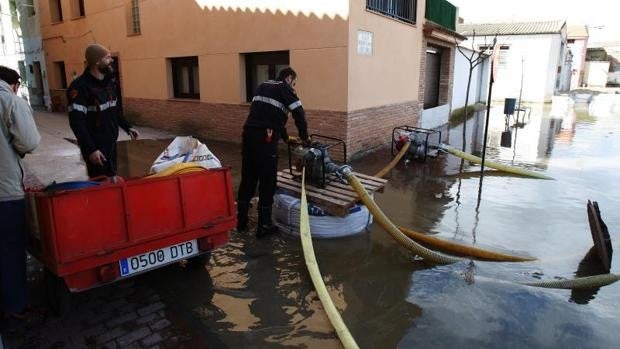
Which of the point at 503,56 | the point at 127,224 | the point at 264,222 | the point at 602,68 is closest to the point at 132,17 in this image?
the point at 264,222

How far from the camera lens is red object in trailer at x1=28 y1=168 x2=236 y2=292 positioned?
113 inches

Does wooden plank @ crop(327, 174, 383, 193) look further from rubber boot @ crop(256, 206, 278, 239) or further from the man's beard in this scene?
the man's beard

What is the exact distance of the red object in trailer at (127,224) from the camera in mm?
2861

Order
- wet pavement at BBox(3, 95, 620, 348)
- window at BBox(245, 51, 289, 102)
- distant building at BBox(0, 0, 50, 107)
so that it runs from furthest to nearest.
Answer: distant building at BBox(0, 0, 50, 107) < window at BBox(245, 51, 289, 102) < wet pavement at BBox(3, 95, 620, 348)

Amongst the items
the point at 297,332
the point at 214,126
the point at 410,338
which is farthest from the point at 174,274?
the point at 214,126

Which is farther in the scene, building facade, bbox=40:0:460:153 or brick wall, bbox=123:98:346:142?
brick wall, bbox=123:98:346:142

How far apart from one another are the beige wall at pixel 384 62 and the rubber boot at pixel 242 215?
419 centimetres

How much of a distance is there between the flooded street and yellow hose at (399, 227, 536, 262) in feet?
0.27

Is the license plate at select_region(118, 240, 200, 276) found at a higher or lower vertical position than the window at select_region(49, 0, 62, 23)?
lower

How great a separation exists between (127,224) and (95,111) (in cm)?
155

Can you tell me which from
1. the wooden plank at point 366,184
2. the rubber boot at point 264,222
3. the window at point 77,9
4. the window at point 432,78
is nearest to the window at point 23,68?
the window at point 77,9

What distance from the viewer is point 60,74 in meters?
18.5

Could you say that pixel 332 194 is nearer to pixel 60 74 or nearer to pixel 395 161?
pixel 395 161

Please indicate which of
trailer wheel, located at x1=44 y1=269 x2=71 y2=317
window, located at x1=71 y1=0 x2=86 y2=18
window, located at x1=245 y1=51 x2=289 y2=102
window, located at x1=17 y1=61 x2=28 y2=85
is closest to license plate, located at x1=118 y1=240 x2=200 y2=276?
trailer wheel, located at x1=44 y1=269 x2=71 y2=317
